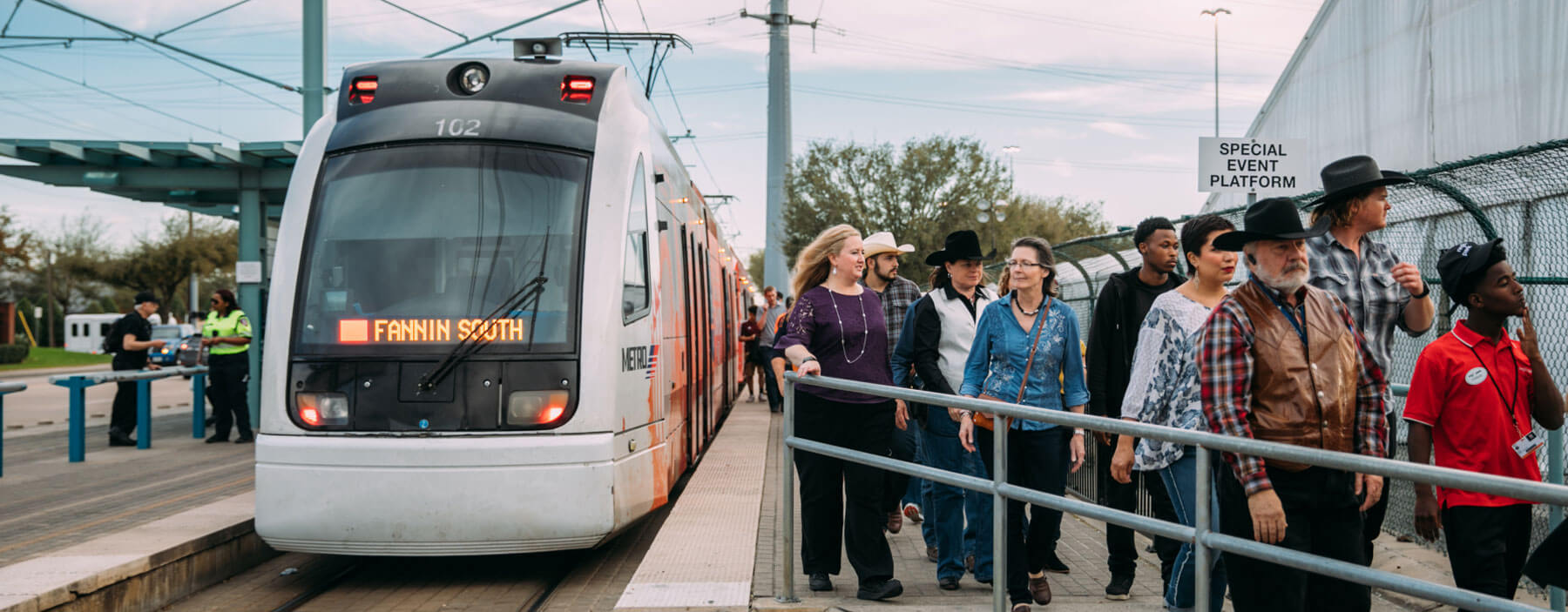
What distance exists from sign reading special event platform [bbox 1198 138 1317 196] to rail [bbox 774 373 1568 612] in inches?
146

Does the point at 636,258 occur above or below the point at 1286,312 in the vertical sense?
above

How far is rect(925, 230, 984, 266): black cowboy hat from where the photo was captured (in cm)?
666

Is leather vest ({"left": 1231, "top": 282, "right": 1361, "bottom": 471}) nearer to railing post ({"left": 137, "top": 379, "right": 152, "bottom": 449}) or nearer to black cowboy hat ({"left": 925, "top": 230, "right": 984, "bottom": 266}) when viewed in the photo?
black cowboy hat ({"left": 925, "top": 230, "right": 984, "bottom": 266})

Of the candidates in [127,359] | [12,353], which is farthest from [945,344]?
[12,353]

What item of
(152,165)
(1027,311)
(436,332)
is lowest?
(436,332)

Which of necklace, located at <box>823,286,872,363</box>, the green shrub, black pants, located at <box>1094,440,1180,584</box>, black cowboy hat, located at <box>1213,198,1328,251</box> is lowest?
the green shrub

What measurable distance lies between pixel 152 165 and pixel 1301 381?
14060 millimetres

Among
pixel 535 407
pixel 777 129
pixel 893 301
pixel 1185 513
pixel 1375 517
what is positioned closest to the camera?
pixel 1375 517

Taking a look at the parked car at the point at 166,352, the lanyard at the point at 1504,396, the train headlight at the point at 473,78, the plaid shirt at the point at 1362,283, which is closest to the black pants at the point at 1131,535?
the plaid shirt at the point at 1362,283

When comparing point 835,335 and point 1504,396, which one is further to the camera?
point 835,335

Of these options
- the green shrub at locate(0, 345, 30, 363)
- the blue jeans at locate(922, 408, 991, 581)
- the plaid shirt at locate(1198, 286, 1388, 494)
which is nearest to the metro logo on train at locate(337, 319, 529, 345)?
the blue jeans at locate(922, 408, 991, 581)

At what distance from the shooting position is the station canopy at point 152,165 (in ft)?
44.2

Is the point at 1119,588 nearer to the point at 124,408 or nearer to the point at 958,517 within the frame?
the point at 958,517

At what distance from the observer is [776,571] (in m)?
6.48
